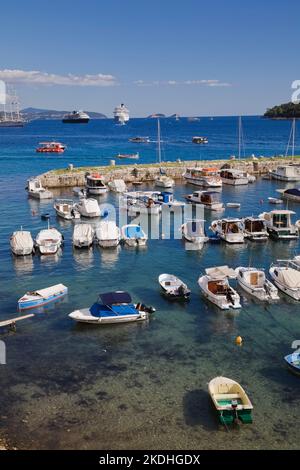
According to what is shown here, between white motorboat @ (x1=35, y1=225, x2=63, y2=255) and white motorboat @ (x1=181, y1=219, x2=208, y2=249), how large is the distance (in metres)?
14.0

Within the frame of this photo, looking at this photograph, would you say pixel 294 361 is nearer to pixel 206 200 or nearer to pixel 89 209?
pixel 89 209

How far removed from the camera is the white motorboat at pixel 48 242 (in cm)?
4644

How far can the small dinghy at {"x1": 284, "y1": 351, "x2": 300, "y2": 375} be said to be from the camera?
2566 cm

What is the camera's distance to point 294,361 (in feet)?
85.0

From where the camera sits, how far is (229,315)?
33312mm

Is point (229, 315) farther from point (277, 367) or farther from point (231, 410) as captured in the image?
point (231, 410)

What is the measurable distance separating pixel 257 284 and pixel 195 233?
1486cm

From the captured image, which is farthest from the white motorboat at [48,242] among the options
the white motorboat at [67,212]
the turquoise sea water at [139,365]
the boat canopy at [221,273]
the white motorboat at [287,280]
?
the white motorboat at [287,280]

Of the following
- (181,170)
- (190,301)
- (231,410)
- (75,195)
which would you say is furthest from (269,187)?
(231,410)

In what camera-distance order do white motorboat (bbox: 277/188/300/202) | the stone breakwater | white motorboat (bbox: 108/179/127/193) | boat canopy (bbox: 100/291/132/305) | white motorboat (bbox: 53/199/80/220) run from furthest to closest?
1. the stone breakwater
2. white motorboat (bbox: 108/179/127/193)
3. white motorboat (bbox: 277/188/300/202)
4. white motorboat (bbox: 53/199/80/220)
5. boat canopy (bbox: 100/291/132/305)

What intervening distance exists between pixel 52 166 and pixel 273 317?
92.2 m

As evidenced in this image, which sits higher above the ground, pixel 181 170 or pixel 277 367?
pixel 181 170

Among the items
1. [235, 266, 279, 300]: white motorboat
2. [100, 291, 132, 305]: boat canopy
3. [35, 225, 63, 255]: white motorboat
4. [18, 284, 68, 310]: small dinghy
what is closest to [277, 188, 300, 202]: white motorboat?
[235, 266, 279, 300]: white motorboat

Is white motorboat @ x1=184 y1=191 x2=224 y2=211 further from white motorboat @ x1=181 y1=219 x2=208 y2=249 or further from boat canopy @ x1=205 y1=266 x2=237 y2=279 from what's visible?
boat canopy @ x1=205 y1=266 x2=237 y2=279
